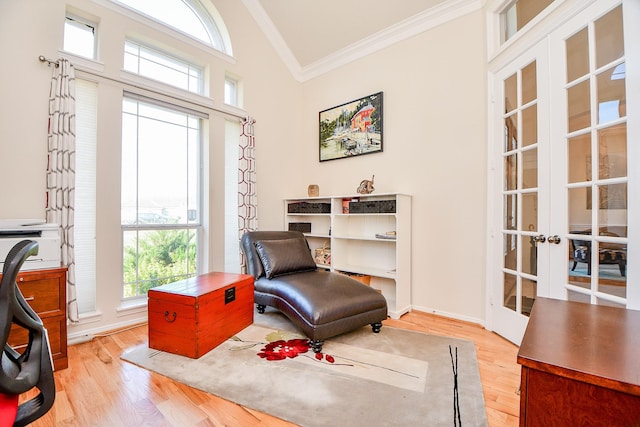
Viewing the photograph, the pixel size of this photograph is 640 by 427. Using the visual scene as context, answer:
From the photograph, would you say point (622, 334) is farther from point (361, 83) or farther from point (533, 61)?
point (361, 83)

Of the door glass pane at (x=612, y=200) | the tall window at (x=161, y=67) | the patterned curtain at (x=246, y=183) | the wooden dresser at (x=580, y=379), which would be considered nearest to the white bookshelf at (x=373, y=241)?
the patterned curtain at (x=246, y=183)

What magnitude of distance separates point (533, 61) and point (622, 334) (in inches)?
83.3

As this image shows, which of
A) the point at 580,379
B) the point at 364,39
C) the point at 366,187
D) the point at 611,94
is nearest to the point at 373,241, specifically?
the point at 366,187

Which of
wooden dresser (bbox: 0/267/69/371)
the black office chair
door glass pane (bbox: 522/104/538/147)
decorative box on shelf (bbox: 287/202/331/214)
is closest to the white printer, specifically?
wooden dresser (bbox: 0/267/69/371)

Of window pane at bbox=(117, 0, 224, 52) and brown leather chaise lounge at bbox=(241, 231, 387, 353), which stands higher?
window pane at bbox=(117, 0, 224, 52)

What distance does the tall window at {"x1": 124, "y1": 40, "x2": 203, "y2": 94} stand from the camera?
2.74 m

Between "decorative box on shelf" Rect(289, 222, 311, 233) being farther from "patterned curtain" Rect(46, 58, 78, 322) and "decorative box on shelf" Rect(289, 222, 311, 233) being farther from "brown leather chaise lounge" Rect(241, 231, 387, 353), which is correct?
"patterned curtain" Rect(46, 58, 78, 322)

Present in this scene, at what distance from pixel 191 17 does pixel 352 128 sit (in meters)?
2.21

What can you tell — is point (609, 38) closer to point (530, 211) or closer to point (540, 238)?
point (530, 211)

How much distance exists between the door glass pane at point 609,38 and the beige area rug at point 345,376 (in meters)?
2.06

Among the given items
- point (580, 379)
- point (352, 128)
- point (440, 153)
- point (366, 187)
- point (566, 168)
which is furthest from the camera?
point (352, 128)

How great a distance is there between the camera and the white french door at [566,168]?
160 cm

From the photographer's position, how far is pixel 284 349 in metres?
2.16

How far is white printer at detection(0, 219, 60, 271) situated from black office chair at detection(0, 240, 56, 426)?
1.20 metres
